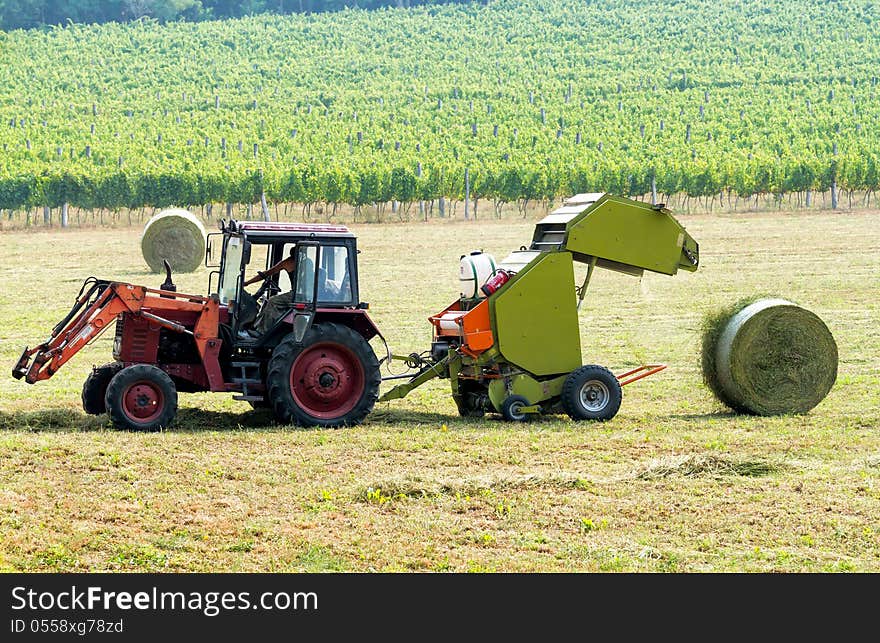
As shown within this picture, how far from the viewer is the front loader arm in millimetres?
12461

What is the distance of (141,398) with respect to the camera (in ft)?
41.2

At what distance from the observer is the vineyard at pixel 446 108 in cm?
6141

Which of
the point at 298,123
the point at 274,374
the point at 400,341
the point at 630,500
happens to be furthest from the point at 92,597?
the point at 298,123

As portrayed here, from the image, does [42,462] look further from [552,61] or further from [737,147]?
[552,61]

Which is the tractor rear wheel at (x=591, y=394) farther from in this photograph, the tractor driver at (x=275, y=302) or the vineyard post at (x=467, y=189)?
the vineyard post at (x=467, y=189)

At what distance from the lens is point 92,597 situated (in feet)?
22.2

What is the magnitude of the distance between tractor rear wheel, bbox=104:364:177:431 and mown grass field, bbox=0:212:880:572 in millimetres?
239

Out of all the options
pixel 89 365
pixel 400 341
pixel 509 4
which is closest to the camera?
pixel 89 365

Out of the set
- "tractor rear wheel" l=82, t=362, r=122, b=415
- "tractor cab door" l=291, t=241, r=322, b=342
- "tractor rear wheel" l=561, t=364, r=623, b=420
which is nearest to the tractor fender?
"tractor cab door" l=291, t=241, r=322, b=342

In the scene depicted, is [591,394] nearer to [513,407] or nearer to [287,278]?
[513,407]

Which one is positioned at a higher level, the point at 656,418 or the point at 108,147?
the point at 108,147

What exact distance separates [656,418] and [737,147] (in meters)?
61.0

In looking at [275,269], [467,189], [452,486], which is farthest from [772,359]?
[467,189]

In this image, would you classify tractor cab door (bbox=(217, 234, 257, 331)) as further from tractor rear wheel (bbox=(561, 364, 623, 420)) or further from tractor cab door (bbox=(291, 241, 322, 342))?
tractor rear wheel (bbox=(561, 364, 623, 420))
